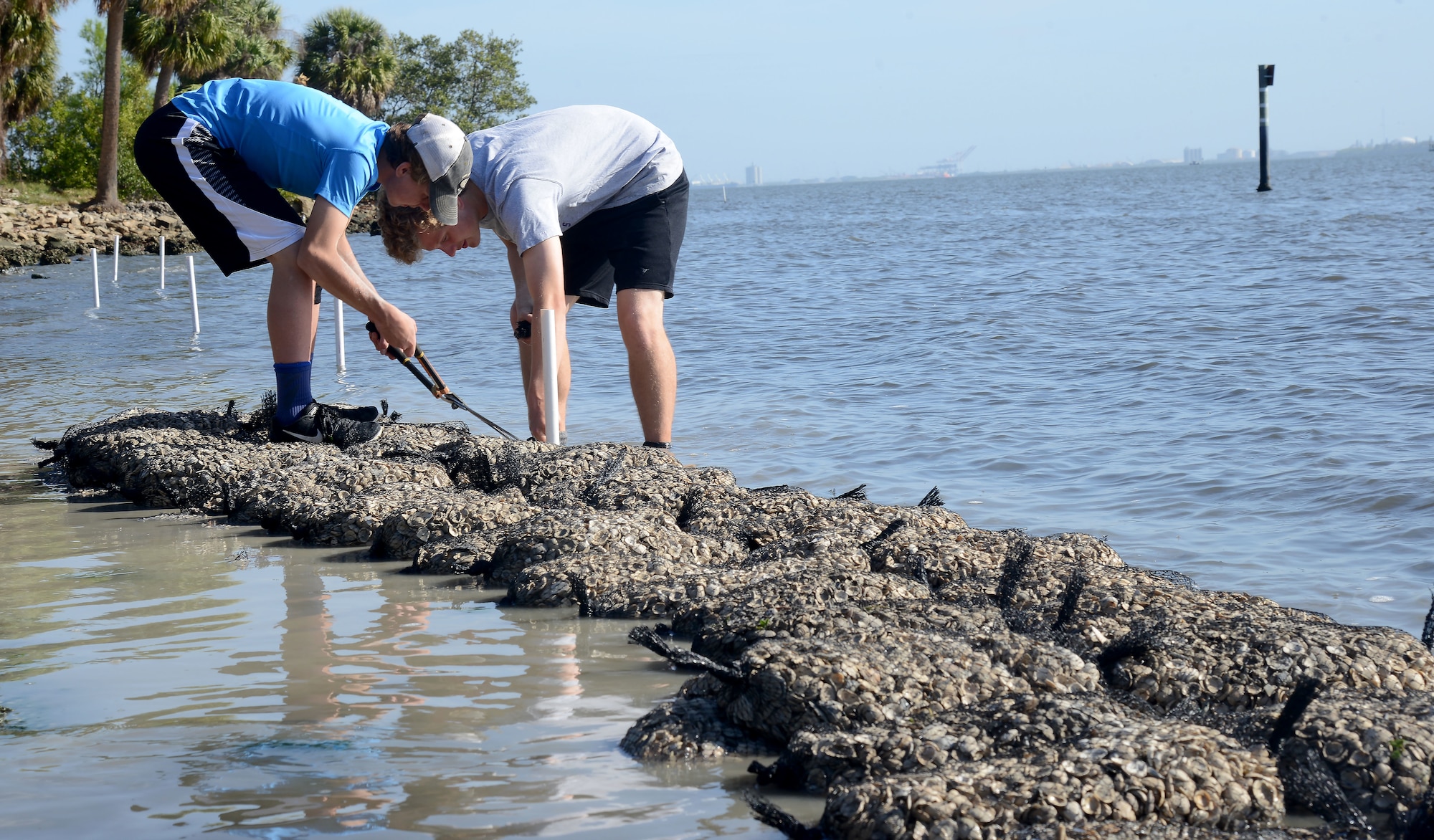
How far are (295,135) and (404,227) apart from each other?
0.71 meters

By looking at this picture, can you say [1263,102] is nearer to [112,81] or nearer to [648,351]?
[112,81]

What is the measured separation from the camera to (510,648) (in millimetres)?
3107

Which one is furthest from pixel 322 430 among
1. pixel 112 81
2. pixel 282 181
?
pixel 112 81

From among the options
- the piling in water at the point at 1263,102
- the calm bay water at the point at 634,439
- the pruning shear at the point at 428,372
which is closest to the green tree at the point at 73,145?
the calm bay water at the point at 634,439

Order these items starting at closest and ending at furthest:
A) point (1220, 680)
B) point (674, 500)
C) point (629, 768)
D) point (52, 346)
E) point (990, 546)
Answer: point (629, 768) < point (1220, 680) < point (990, 546) < point (674, 500) < point (52, 346)

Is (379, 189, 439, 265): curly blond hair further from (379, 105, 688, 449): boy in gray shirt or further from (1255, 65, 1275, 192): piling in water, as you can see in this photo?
(1255, 65, 1275, 192): piling in water

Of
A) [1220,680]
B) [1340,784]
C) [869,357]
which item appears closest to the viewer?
[1340,784]

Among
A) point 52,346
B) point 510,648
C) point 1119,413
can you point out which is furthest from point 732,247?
point 510,648

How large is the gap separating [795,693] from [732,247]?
1335 inches

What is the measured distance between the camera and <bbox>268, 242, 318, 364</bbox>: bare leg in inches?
198

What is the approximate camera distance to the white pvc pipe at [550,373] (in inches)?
183

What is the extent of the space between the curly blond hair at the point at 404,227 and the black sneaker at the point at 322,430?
963 millimetres

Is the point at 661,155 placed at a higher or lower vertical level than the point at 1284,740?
higher

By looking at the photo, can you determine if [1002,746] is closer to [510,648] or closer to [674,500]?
[510,648]
